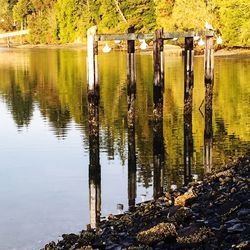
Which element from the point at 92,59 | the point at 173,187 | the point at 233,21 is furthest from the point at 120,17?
the point at 173,187

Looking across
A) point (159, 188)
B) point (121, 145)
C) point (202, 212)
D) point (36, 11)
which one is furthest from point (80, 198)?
point (36, 11)

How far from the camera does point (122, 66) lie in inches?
2116

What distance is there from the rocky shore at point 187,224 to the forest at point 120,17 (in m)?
44.5

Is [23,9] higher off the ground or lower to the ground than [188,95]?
higher

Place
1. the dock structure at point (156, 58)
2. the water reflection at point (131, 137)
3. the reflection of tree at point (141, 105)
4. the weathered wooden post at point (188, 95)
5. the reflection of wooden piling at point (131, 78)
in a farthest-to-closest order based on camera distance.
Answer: the reflection of wooden piling at point (131, 78) → the weathered wooden post at point (188, 95) → the reflection of tree at point (141, 105) → the dock structure at point (156, 58) → the water reflection at point (131, 137)

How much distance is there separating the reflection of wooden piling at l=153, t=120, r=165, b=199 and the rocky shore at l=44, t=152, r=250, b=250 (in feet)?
6.93

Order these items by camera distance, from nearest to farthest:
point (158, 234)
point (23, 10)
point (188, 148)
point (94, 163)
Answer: point (158, 234) → point (94, 163) → point (188, 148) → point (23, 10)

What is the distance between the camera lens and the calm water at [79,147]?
13.1 metres

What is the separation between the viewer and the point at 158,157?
60.8ft

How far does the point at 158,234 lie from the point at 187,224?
29.9 inches

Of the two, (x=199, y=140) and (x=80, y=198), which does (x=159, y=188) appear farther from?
(x=199, y=140)

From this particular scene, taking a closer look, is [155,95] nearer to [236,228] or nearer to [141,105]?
[141,105]

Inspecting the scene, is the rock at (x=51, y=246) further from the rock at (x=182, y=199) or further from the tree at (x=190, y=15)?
the tree at (x=190, y=15)

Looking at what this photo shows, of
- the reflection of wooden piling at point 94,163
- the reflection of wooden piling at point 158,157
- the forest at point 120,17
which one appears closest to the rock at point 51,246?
the reflection of wooden piling at point 94,163
